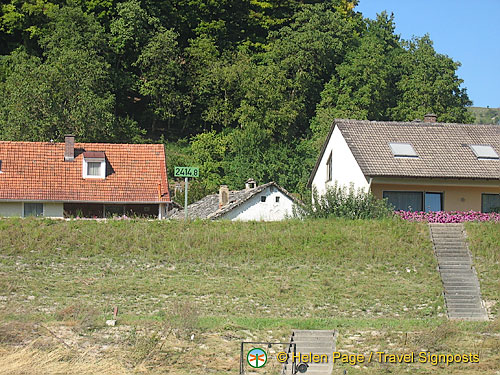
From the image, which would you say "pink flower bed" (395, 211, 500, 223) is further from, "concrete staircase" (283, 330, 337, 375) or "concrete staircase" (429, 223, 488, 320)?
"concrete staircase" (283, 330, 337, 375)

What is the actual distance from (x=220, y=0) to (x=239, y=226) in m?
43.0

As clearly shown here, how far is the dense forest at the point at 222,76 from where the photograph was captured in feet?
218

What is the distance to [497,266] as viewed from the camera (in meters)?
36.1

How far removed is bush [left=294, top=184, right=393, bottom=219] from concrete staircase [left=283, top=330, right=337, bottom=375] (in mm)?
12389

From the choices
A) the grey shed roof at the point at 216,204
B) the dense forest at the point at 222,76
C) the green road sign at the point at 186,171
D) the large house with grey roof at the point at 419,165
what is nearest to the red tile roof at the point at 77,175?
the grey shed roof at the point at 216,204

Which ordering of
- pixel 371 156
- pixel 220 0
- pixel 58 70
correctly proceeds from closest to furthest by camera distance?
pixel 371 156, pixel 58 70, pixel 220 0

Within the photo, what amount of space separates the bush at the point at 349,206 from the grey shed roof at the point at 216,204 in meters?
5.68

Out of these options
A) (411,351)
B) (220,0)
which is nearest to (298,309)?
(411,351)

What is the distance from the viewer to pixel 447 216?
40688mm

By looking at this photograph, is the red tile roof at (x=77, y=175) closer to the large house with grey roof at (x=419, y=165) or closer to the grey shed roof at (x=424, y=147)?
the large house with grey roof at (x=419, y=165)

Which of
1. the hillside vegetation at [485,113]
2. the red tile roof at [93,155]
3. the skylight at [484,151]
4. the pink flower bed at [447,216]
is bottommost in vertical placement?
the pink flower bed at [447,216]

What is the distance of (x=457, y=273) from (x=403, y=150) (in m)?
9.91

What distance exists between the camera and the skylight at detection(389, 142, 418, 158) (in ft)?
143

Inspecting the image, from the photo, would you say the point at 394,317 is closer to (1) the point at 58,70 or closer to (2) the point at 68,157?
(2) the point at 68,157
